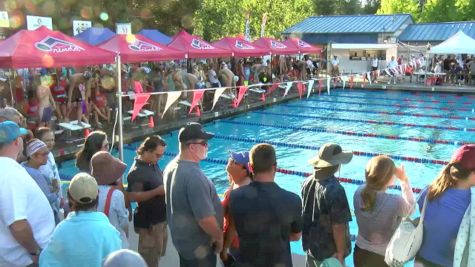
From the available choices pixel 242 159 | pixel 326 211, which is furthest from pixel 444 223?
pixel 242 159

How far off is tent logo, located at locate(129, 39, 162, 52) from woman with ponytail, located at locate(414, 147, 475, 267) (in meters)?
9.96

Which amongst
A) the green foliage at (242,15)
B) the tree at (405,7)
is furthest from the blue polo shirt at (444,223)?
the tree at (405,7)

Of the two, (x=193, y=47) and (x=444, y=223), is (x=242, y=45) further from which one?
(x=444, y=223)

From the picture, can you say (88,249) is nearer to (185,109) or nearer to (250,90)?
(185,109)

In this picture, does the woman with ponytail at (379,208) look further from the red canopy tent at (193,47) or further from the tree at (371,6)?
the tree at (371,6)

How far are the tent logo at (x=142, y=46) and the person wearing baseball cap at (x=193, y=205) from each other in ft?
30.0

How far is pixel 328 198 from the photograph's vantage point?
309 cm

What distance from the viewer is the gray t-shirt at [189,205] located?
2.92 metres

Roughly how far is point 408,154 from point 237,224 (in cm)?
878

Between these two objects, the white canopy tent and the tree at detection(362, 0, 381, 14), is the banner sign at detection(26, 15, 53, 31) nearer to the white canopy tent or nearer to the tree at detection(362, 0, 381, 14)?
the white canopy tent

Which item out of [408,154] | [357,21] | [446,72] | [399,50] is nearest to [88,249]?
[408,154]

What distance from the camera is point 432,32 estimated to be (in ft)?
93.7

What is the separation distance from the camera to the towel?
2.68 m

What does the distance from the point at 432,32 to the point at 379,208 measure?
2828 centimetres
